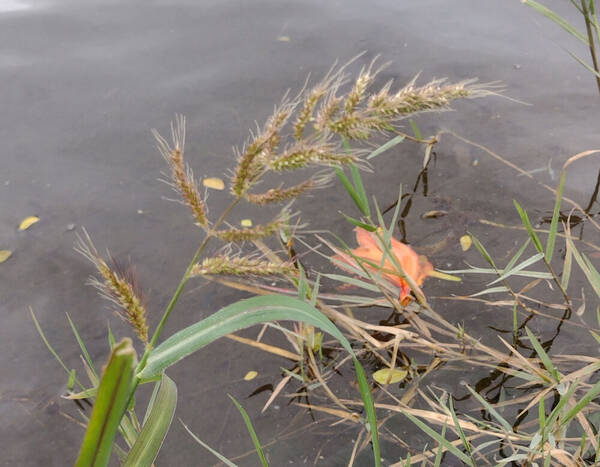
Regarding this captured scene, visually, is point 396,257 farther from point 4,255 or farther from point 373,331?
point 4,255

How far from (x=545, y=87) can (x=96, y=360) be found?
79.5 inches

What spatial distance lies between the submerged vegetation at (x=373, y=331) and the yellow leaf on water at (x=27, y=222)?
9.3 inches

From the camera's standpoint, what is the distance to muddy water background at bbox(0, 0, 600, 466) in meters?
1.45

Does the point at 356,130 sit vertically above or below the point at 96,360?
above

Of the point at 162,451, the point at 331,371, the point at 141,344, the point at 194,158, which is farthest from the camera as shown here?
the point at 194,158

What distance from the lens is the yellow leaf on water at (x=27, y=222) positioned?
6.37ft

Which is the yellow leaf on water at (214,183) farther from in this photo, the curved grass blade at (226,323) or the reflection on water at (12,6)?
the reflection on water at (12,6)

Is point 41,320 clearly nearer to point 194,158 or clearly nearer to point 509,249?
point 194,158

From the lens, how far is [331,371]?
146 centimetres

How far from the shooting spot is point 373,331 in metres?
1.55

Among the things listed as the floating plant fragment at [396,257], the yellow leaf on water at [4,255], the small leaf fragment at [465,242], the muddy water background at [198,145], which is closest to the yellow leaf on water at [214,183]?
the muddy water background at [198,145]

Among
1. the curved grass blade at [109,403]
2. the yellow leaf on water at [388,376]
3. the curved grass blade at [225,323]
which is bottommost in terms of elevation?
the yellow leaf on water at [388,376]

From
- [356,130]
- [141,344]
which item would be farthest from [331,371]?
[356,130]

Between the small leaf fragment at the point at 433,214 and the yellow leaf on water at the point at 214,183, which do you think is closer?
the small leaf fragment at the point at 433,214
